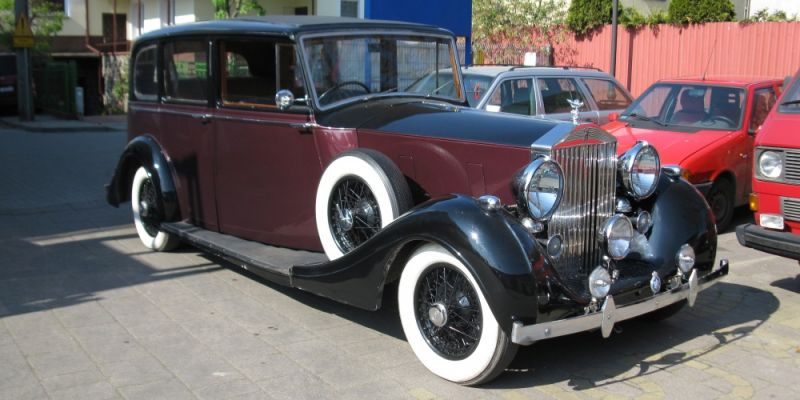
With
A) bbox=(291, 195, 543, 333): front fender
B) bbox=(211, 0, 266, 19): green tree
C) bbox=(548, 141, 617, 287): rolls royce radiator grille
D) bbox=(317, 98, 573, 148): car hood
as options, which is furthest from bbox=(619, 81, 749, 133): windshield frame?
bbox=(211, 0, 266, 19): green tree

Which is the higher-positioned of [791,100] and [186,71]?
[186,71]

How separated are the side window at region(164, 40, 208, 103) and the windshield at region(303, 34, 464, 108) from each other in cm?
119

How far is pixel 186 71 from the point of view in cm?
649

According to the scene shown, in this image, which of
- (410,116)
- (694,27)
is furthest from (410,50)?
(694,27)

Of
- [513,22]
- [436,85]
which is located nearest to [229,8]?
[513,22]

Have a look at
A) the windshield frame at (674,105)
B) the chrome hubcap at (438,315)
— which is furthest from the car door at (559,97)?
the chrome hubcap at (438,315)

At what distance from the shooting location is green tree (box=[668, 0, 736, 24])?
51.5 feet

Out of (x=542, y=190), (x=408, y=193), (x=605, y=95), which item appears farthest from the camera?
(x=605, y=95)

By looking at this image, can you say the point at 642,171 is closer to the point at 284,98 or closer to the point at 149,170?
the point at 284,98

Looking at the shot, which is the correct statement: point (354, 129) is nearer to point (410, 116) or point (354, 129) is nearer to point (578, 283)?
point (410, 116)

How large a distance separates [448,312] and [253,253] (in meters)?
1.87

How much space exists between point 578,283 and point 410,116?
5.20ft

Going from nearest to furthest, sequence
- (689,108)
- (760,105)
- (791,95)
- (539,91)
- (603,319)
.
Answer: (603,319) → (791,95) → (760,105) → (689,108) → (539,91)

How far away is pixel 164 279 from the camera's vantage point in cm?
621
